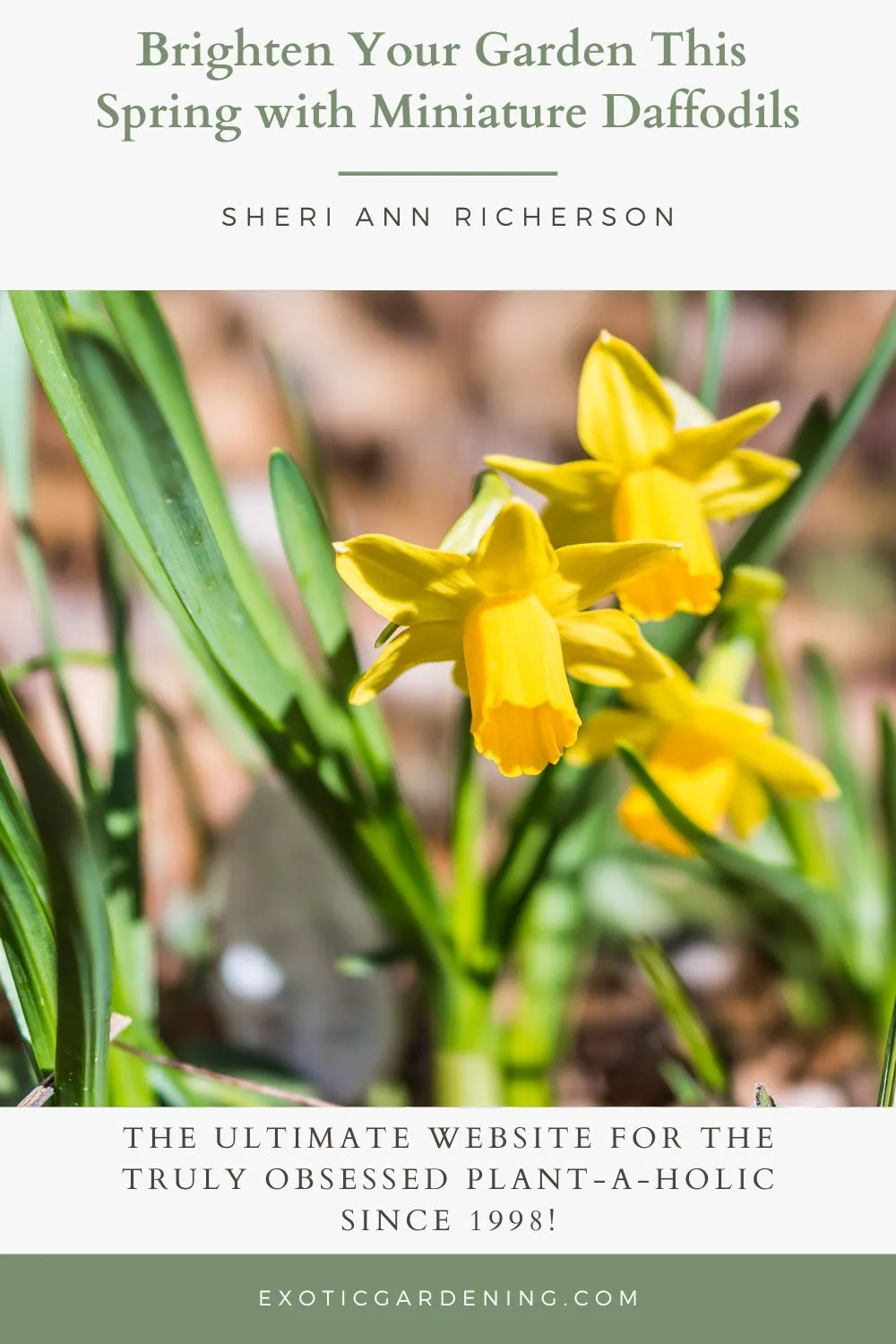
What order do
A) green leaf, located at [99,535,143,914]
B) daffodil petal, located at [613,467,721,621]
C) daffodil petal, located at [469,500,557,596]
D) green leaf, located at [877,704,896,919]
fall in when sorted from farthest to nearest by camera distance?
1. green leaf, located at [877,704,896,919]
2. green leaf, located at [99,535,143,914]
3. daffodil petal, located at [613,467,721,621]
4. daffodil petal, located at [469,500,557,596]

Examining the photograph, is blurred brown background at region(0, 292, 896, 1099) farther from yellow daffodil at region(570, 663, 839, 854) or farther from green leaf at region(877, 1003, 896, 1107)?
green leaf at region(877, 1003, 896, 1107)

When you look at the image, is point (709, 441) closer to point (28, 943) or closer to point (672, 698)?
point (672, 698)

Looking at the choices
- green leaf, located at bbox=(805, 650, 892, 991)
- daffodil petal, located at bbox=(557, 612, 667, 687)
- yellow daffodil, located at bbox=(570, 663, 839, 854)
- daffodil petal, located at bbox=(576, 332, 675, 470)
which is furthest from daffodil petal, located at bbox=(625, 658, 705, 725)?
green leaf, located at bbox=(805, 650, 892, 991)

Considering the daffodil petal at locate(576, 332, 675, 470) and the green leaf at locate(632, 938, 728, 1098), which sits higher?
the daffodil petal at locate(576, 332, 675, 470)

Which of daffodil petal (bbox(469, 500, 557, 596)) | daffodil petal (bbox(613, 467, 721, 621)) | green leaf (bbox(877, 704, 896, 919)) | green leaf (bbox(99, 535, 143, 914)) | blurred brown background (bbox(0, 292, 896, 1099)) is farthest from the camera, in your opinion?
blurred brown background (bbox(0, 292, 896, 1099))

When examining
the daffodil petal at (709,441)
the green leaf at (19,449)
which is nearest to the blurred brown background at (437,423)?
the green leaf at (19,449)
